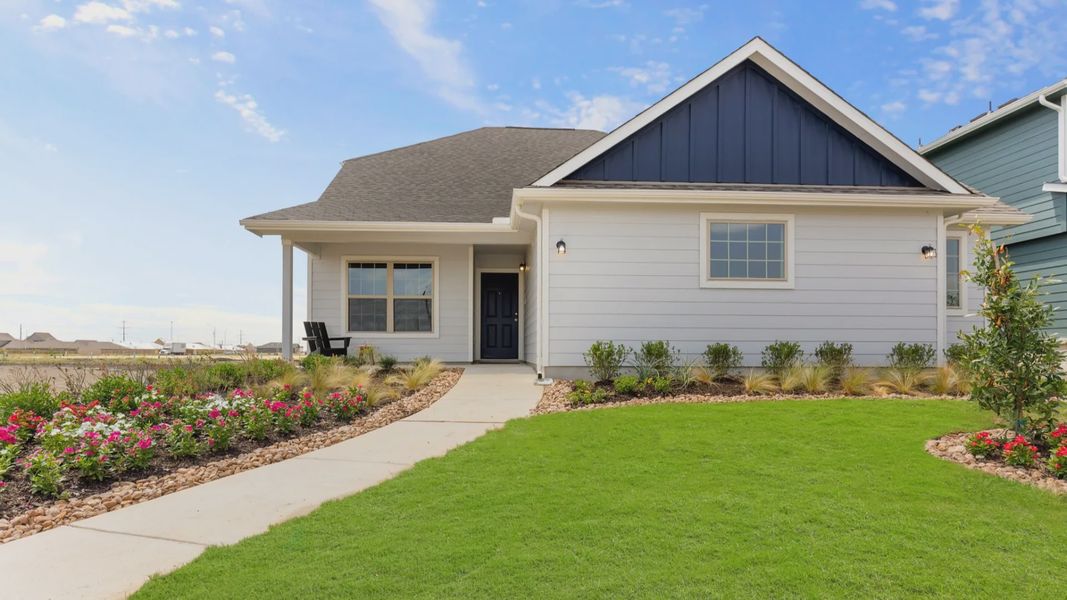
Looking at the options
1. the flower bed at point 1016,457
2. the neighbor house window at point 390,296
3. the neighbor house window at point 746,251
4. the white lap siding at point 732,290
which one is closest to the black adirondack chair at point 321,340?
the neighbor house window at point 390,296

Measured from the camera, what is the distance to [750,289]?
976cm

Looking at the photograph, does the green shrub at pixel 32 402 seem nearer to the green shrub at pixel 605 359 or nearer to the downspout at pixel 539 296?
the downspout at pixel 539 296

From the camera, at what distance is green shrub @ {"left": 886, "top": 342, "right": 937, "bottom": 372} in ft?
31.3

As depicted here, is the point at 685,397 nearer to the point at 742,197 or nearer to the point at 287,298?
the point at 742,197

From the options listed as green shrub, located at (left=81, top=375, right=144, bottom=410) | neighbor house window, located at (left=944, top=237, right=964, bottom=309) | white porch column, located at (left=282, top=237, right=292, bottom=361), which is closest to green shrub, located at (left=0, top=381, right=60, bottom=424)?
green shrub, located at (left=81, top=375, right=144, bottom=410)

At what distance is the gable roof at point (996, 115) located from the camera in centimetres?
1241

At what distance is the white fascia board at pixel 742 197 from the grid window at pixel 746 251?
19.3 inches

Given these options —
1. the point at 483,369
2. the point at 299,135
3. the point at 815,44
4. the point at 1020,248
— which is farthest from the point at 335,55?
the point at 1020,248

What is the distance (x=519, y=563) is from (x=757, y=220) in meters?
8.21

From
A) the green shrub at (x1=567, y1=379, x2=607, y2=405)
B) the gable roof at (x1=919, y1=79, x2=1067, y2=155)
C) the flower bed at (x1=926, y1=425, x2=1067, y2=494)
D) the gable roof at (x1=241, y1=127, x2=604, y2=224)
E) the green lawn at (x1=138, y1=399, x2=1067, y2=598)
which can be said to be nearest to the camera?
the green lawn at (x1=138, y1=399, x2=1067, y2=598)

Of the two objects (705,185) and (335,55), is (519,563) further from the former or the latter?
(335,55)

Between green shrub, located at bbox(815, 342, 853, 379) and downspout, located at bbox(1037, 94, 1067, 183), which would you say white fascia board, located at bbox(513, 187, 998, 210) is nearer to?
green shrub, located at bbox(815, 342, 853, 379)

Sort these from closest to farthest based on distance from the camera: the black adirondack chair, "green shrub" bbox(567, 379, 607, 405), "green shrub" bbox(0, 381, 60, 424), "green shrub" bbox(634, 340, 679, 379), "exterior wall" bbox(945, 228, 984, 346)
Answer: "green shrub" bbox(0, 381, 60, 424)
"green shrub" bbox(567, 379, 607, 405)
"green shrub" bbox(634, 340, 679, 379)
"exterior wall" bbox(945, 228, 984, 346)
the black adirondack chair

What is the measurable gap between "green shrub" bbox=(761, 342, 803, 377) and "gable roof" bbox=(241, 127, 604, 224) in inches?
221
